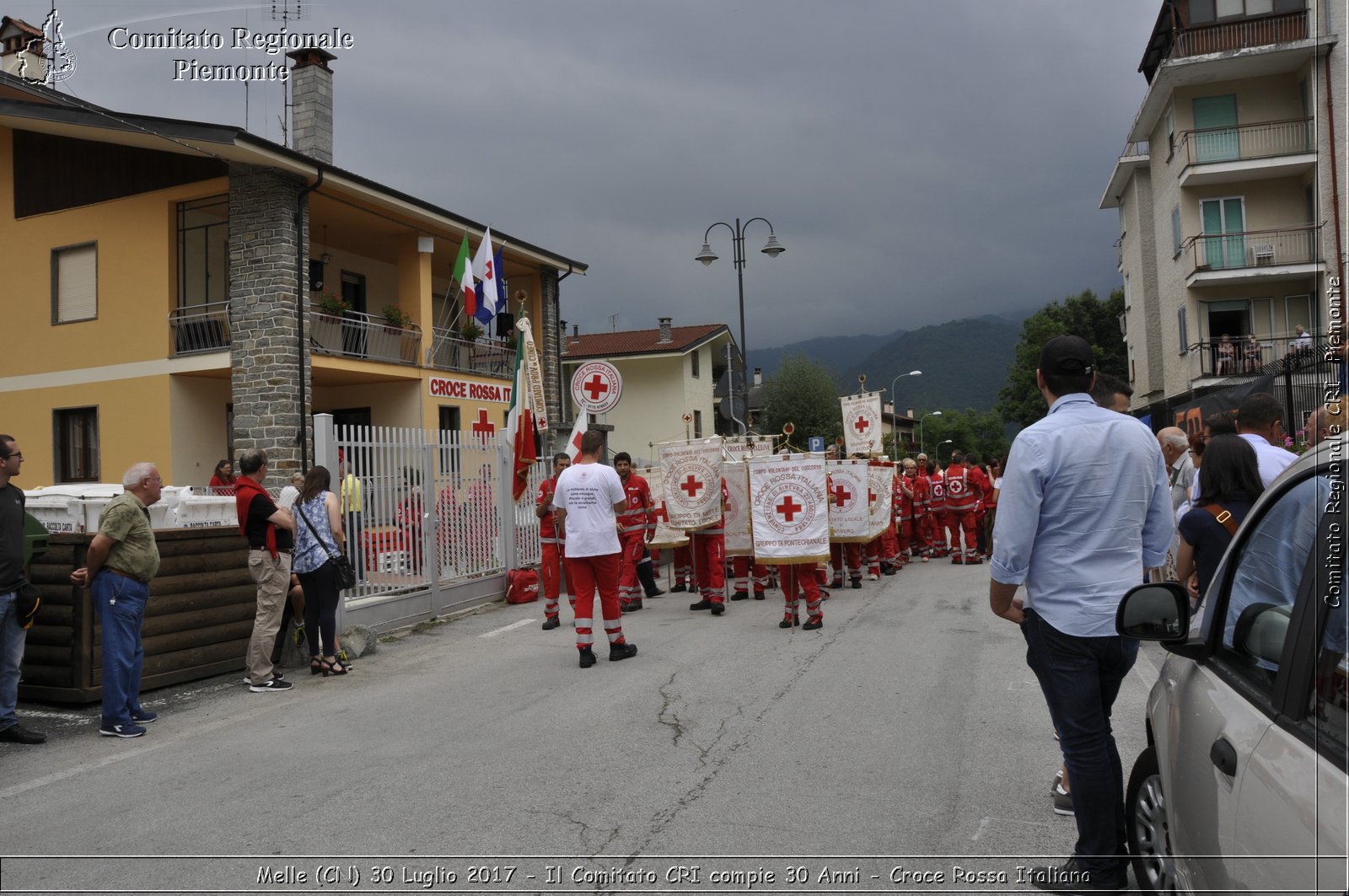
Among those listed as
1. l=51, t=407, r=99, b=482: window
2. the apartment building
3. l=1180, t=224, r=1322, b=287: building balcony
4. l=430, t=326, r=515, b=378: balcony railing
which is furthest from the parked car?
l=1180, t=224, r=1322, b=287: building balcony

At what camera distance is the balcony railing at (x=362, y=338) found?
68.2 feet

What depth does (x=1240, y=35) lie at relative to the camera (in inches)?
1081

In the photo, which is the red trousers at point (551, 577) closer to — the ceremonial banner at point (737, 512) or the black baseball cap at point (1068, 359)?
the ceremonial banner at point (737, 512)

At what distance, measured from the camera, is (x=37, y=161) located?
2214 centimetres

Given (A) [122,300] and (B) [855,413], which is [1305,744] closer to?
(B) [855,413]

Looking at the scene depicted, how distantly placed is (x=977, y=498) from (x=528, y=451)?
9.64 metres

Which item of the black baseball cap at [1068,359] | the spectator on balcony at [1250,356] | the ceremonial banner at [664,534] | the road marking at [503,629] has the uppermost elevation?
the spectator on balcony at [1250,356]

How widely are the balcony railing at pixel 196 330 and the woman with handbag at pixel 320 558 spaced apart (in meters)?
12.8

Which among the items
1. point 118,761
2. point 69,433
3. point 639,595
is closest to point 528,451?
point 639,595

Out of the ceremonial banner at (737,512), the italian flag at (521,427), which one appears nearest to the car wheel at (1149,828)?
the ceremonial banner at (737,512)

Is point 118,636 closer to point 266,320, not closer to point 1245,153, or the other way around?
point 266,320

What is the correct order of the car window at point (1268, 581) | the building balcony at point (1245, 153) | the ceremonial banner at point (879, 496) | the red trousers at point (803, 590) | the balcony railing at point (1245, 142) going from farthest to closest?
the balcony railing at point (1245, 142), the building balcony at point (1245, 153), the ceremonial banner at point (879, 496), the red trousers at point (803, 590), the car window at point (1268, 581)

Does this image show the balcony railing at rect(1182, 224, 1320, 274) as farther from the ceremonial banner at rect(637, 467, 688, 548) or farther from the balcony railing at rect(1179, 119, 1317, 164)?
the ceremonial banner at rect(637, 467, 688, 548)

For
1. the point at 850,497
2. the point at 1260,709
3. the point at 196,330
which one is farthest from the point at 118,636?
the point at 196,330
